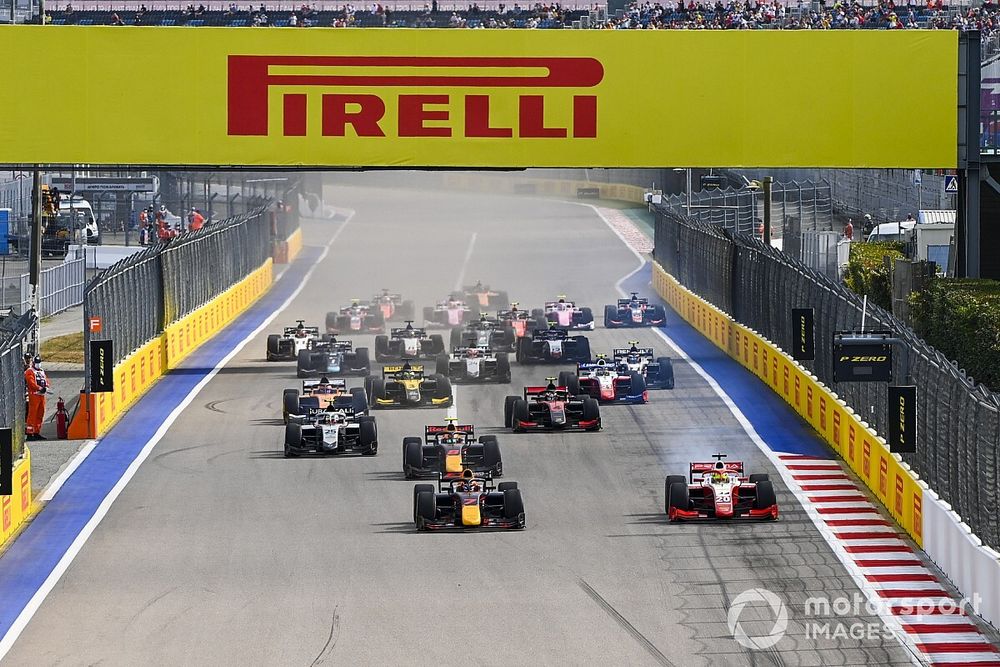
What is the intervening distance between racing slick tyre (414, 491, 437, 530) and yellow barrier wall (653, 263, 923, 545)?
5.94m

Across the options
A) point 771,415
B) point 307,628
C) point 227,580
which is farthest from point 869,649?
point 771,415

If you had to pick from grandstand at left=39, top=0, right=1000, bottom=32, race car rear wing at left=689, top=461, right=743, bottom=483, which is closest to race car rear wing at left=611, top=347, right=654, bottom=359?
race car rear wing at left=689, top=461, right=743, bottom=483

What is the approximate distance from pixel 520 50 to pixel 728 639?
1551cm

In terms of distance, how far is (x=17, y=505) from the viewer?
23.2 m

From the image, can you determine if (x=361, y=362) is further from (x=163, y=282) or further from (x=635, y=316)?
(x=635, y=316)

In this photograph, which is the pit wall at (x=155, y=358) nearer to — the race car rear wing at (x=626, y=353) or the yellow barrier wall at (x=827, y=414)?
the race car rear wing at (x=626, y=353)

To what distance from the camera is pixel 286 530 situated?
75.0 feet

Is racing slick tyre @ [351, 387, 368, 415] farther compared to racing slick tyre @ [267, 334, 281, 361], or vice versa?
racing slick tyre @ [267, 334, 281, 361]

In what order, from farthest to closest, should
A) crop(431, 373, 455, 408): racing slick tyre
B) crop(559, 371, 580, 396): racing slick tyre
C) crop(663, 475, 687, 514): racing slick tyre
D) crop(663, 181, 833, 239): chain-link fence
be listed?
crop(663, 181, 833, 239): chain-link fence < crop(431, 373, 455, 408): racing slick tyre < crop(559, 371, 580, 396): racing slick tyre < crop(663, 475, 687, 514): racing slick tyre

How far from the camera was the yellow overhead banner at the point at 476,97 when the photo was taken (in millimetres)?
30969

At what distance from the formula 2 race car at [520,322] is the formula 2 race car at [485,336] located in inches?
8.2

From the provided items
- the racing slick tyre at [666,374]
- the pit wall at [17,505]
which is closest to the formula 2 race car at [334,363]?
the racing slick tyre at [666,374]

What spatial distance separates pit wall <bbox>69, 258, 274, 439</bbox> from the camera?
96.9 ft

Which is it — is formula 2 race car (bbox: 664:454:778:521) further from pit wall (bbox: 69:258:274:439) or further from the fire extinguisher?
the fire extinguisher
